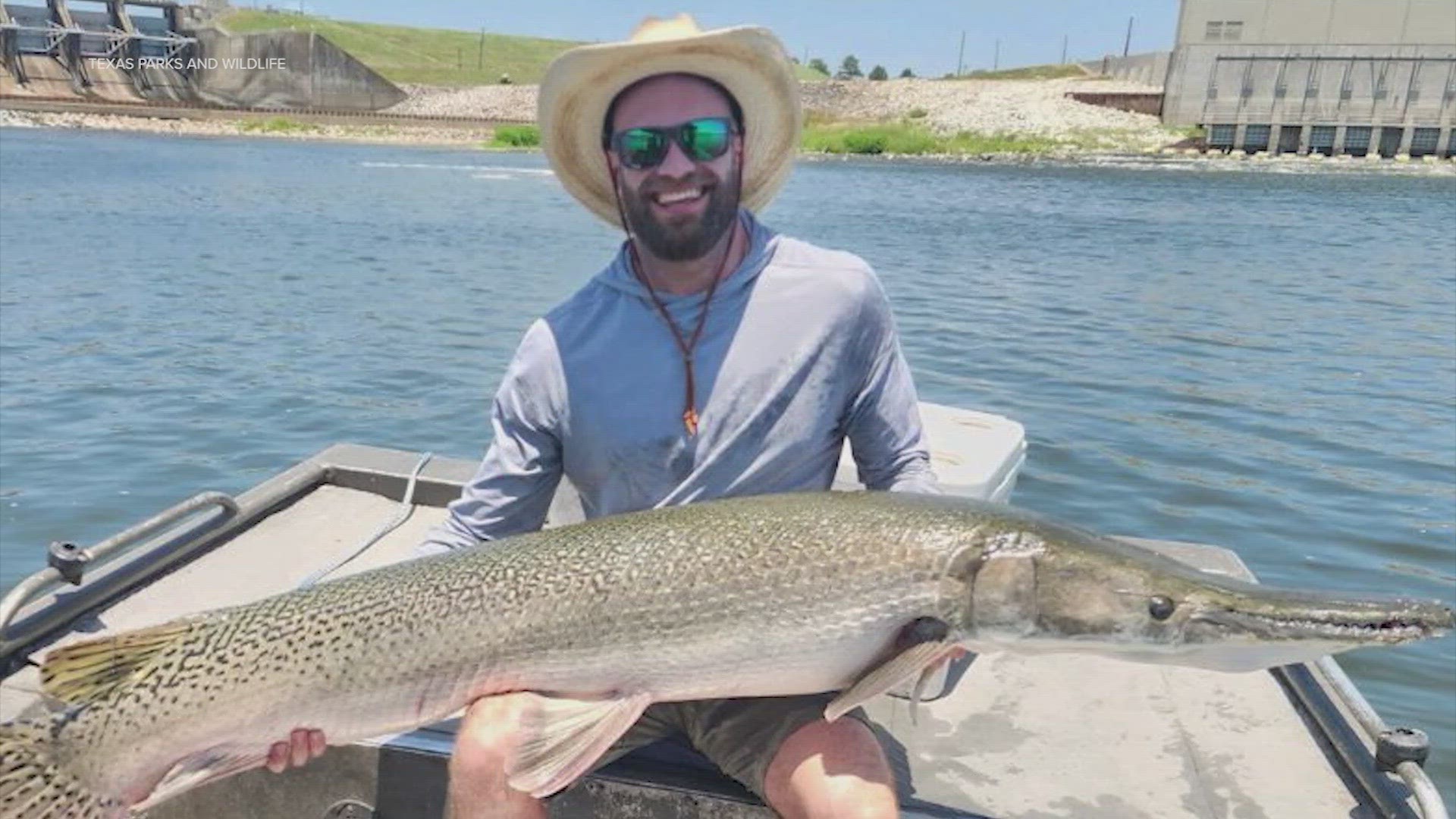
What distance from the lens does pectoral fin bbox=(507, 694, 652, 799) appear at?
2.71 m

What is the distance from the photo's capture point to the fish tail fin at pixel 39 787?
269 cm

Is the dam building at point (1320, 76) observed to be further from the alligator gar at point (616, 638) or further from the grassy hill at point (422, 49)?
the alligator gar at point (616, 638)

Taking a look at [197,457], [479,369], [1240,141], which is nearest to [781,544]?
[197,457]

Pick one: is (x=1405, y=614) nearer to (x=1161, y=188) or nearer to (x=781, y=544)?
(x=781, y=544)

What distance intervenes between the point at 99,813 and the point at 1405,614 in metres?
2.92

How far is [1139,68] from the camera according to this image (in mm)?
96312

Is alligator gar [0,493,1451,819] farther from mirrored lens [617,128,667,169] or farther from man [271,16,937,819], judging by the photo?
mirrored lens [617,128,667,169]

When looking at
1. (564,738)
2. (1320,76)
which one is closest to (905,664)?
(564,738)

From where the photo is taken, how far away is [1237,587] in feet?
8.63

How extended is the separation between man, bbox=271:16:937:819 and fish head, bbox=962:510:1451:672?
619mm

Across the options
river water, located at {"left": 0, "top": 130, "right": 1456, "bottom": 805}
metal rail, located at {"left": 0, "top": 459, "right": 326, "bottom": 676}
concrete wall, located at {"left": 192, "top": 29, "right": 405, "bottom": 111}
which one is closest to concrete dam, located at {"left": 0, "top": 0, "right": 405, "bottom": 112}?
concrete wall, located at {"left": 192, "top": 29, "right": 405, "bottom": 111}

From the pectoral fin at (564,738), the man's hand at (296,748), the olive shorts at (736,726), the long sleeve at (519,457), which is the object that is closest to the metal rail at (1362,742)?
the olive shorts at (736,726)

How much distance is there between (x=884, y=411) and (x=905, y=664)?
0.97 meters

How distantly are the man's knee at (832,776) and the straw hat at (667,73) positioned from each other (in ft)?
→ 6.05
